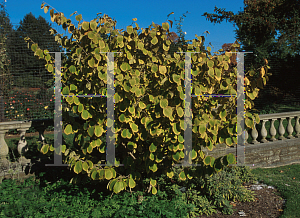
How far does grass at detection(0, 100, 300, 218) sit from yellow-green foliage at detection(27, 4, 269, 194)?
379 mm

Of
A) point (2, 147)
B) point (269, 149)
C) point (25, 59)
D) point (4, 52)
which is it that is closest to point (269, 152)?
point (269, 149)

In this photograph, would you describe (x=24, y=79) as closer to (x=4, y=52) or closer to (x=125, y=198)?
(x=4, y=52)

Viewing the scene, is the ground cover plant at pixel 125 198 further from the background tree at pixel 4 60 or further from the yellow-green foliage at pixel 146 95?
the background tree at pixel 4 60

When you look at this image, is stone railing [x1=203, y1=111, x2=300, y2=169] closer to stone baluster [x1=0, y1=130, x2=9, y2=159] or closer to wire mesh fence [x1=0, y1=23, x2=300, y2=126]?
wire mesh fence [x1=0, y1=23, x2=300, y2=126]

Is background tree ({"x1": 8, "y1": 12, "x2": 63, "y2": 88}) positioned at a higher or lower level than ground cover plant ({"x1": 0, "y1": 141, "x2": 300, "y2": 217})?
higher

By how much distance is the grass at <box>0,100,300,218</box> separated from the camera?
2.96 metres

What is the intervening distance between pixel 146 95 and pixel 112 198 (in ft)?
5.08

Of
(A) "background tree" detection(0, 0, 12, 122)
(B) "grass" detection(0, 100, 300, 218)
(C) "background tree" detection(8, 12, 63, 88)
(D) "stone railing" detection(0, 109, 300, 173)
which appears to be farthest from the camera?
(C) "background tree" detection(8, 12, 63, 88)

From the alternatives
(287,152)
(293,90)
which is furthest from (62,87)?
(293,90)

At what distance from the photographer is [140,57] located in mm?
3424

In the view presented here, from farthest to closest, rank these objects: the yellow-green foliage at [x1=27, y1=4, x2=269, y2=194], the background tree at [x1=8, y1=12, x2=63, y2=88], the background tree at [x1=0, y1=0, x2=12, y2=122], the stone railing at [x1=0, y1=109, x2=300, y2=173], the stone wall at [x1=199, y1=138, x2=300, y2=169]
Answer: the background tree at [x1=8, y1=12, x2=63, y2=88]
the background tree at [x1=0, y1=0, x2=12, y2=122]
the stone railing at [x1=0, y1=109, x2=300, y2=173]
the stone wall at [x1=199, y1=138, x2=300, y2=169]
the yellow-green foliage at [x1=27, y1=4, x2=269, y2=194]

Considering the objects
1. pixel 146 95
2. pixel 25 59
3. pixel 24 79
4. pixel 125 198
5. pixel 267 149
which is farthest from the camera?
pixel 24 79

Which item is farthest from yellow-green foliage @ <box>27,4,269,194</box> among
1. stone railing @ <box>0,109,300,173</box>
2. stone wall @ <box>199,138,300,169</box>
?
stone wall @ <box>199,138,300,169</box>

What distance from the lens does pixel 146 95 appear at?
3.04m
